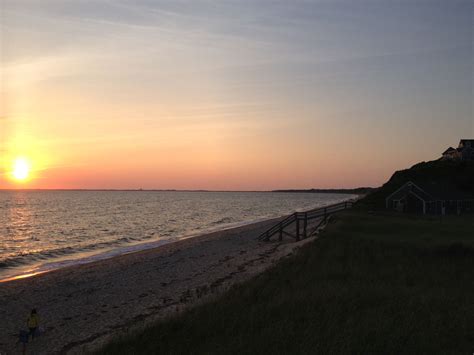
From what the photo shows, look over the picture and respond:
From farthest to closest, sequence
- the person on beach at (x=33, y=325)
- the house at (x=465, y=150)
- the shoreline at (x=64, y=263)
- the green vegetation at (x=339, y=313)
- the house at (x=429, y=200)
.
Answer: the house at (x=465, y=150) → the house at (x=429, y=200) → the shoreline at (x=64, y=263) → the person on beach at (x=33, y=325) → the green vegetation at (x=339, y=313)

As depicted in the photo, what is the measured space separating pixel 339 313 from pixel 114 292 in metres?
13.2

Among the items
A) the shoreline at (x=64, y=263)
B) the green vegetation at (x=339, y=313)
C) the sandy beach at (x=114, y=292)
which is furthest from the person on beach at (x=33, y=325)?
the shoreline at (x=64, y=263)

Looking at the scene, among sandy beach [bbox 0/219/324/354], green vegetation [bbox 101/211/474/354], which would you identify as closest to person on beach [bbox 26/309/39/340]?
sandy beach [bbox 0/219/324/354]

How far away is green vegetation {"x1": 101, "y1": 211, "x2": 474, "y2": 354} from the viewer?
1014cm

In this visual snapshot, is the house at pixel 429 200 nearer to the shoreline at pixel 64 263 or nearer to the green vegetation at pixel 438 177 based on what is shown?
the green vegetation at pixel 438 177

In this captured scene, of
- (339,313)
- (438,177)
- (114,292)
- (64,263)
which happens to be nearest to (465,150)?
(438,177)

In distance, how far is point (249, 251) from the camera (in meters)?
33.6

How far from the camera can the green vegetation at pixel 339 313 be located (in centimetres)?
1014

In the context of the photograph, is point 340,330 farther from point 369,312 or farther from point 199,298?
point 199,298

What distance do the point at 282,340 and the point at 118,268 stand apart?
64.8 feet

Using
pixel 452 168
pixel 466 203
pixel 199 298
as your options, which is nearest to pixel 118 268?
pixel 199 298

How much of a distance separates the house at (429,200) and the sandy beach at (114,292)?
2663 cm

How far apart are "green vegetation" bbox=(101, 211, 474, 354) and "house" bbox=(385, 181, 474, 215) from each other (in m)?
33.3

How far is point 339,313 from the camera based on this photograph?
12.3m
